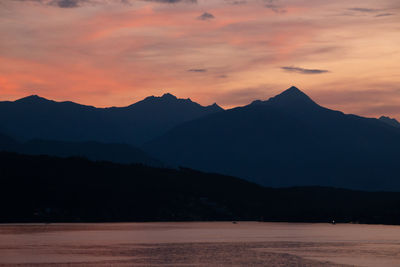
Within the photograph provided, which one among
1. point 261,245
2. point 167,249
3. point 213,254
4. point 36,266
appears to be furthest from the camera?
point 261,245

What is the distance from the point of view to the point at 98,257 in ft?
450

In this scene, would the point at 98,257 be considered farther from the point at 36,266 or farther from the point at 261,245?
the point at 261,245

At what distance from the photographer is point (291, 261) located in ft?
425

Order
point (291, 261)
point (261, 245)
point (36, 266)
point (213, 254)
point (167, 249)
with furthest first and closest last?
point (261, 245) < point (167, 249) < point (213, 254) < point (291, 261) < point (36, 266)

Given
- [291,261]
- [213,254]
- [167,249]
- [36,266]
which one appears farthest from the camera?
[167,249]

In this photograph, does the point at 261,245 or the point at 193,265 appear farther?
the point at 261,245

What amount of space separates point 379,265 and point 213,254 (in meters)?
38.0

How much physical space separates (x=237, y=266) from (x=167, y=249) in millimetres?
43000

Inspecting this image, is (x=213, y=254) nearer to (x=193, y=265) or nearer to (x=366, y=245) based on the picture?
(x=193, y=265)

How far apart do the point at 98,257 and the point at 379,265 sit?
5681 centimetres

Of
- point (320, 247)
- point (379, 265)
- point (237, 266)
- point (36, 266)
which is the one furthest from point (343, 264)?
point (36, 266)

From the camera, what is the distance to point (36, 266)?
386 feet

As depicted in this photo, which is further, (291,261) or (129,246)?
(129,246)

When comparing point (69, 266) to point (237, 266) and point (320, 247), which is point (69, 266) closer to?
point (237, 266)
